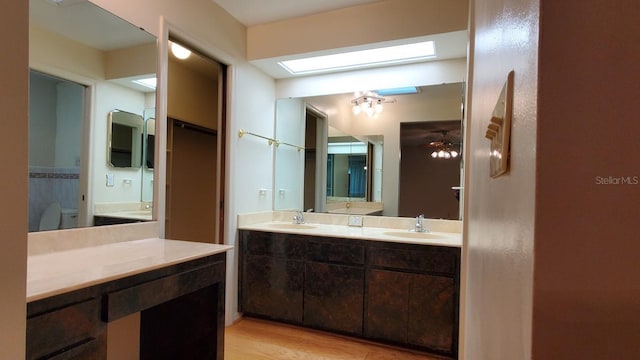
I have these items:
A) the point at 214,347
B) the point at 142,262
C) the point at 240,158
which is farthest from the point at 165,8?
the point at 214,347

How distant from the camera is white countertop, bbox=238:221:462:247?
2204 millimetres

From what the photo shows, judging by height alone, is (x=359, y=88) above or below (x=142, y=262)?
above

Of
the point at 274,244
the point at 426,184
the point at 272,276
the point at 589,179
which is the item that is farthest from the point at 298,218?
the point at 589,179

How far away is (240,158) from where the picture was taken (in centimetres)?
272

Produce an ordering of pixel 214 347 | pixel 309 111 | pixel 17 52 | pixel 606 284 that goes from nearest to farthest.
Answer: pixel 606 284
pixel 17 52
pixel 214 347
pixel 309 111

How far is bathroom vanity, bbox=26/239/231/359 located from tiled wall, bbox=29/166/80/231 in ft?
0.69

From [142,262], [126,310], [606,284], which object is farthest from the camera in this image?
[142,262]

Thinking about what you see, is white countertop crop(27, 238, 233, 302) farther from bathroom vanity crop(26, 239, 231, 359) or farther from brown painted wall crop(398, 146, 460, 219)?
brown painted wall crop(398, 146, 460, 219)

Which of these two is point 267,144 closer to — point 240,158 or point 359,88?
point 240,158

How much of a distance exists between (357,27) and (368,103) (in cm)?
68

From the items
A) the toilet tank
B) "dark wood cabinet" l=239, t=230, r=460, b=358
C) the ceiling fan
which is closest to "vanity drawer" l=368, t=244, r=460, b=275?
"dark wood cabinet" l=239, t=230, r=460, b=358

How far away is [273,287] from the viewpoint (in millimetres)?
2602

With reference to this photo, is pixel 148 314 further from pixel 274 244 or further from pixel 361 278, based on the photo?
pixel 361 278

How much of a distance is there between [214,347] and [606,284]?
1.81 metres
